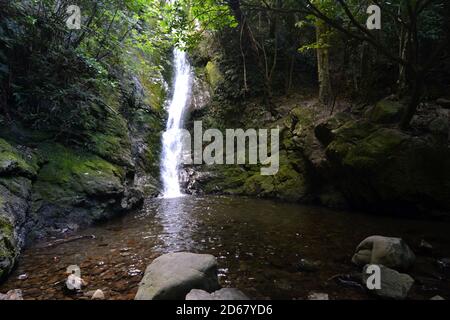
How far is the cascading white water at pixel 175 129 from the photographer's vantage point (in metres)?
12.0

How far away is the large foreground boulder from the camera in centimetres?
310

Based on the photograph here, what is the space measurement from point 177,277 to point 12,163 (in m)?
4.29

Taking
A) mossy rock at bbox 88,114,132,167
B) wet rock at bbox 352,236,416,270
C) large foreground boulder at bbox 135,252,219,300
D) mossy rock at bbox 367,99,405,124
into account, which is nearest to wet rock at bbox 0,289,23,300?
large foreground boulder at bbox 135,252,219,300

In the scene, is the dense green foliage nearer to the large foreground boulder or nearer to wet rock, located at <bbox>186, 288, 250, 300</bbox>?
the large foreground boulder

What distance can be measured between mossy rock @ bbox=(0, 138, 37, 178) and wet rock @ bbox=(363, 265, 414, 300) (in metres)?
6.09

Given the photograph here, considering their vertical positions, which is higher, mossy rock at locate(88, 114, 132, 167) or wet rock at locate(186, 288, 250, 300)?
mossy rock at locate(88, 114, 132, 167)

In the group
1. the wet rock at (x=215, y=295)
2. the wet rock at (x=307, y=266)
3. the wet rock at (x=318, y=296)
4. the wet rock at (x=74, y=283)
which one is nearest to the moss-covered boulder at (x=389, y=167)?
the wet rock at (x=307, y=266)

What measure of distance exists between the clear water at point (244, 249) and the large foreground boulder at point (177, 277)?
45cm

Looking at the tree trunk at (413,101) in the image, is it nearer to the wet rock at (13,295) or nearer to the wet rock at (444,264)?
the wet rock at (444,264)

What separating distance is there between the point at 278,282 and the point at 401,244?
1.87 meters

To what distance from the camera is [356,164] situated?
769cm

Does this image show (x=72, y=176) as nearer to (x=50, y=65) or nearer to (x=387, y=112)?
(x=50, y=65)

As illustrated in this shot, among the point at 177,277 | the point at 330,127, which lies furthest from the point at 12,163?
the point at 330,127

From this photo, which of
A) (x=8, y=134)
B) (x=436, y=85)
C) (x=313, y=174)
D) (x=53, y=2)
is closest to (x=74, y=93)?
(x=8, y=134)
